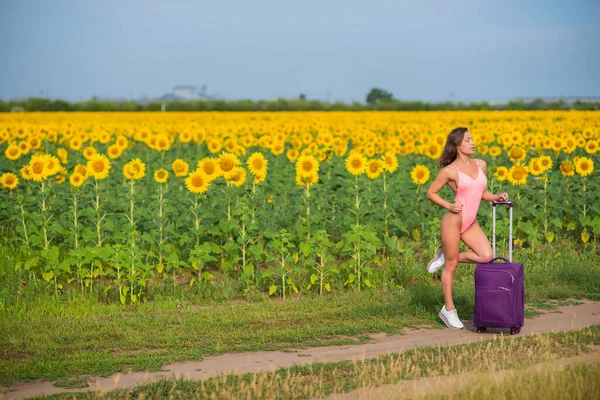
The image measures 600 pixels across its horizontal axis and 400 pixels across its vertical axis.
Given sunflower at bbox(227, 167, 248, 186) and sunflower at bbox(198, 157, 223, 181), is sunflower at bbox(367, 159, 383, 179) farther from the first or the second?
sunflower at bbox(198, 157, 223, 181)

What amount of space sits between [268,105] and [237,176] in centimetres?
5050

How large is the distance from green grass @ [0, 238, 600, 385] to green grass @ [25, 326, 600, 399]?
2.74 feet

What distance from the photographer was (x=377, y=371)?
22.9ft

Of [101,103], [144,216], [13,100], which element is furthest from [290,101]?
[144,216]

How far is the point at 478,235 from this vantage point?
862 centimetres

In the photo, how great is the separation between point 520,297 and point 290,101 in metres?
55.0

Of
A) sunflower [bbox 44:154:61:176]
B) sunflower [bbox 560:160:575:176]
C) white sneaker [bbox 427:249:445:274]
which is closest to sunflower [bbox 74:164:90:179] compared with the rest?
sunflower [bbox 44:154:61:176]

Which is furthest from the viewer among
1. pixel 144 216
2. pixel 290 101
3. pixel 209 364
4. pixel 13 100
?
pixel 290 101

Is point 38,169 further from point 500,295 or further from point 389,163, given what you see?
point 500,295

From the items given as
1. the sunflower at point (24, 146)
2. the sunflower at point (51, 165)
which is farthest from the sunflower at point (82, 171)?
the sunflower at point (24, 146)

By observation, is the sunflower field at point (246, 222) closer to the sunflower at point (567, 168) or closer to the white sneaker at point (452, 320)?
the sunflower at point (567, 168)

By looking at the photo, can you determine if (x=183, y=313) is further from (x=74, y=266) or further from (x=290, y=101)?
(x=290, y=101)

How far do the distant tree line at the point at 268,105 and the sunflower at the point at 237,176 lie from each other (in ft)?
155

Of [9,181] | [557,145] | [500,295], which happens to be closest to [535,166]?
[557,145]
